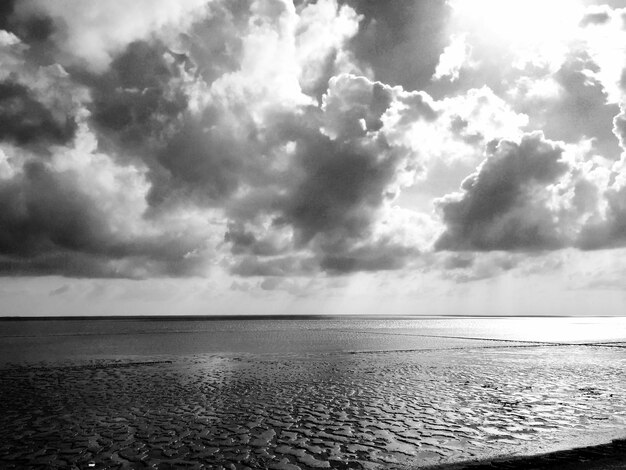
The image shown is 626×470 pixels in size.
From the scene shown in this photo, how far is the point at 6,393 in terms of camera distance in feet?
79.2

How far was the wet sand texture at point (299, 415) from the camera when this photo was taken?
1312 cm

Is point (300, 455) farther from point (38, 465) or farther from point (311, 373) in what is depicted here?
point (311, 373)

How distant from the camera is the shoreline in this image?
1120 cm

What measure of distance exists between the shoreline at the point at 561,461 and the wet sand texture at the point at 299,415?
1.97ft

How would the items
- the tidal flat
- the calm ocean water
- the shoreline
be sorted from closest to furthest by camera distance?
the shoreline, the tidal flat, the calm ocean water

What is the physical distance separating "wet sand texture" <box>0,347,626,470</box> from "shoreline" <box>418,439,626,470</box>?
0.60 meters

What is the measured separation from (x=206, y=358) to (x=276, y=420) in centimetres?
2629

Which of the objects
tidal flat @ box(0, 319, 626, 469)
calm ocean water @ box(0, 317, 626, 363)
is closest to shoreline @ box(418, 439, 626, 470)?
tidal flat @ box(0, 319, 626, 469)

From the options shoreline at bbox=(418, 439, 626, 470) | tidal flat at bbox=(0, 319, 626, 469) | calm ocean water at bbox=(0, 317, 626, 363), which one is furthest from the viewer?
calm ocean water at bbox=(0, 317, 626, 363)

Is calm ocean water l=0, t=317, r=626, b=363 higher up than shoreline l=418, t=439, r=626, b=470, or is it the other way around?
shoreline l=418, t=439, r=626, b=470

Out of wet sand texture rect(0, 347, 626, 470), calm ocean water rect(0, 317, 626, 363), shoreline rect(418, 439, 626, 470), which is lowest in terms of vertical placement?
calm ocean water rect(0, 317, 626, 363)

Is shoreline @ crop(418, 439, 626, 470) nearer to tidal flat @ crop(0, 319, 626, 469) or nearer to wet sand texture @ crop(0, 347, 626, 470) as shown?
tidal flat @ crop(0, 319, 626, 469)

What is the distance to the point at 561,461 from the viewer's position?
11648 millimetres

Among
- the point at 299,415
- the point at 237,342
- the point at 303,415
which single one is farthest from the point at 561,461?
the point at 237,342
